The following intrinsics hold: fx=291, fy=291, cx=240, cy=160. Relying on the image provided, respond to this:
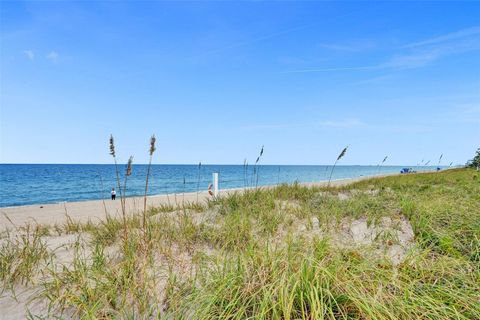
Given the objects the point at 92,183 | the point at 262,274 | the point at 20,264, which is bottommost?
the point at 92,183

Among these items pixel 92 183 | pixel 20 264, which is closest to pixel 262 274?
pixel 20 264

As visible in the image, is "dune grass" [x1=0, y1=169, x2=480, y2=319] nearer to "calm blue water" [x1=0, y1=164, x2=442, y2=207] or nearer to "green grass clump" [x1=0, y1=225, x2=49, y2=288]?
"green grass clump" [x1=0, y1=225, x2=49, y2=288]

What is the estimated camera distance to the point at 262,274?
8.23 feet

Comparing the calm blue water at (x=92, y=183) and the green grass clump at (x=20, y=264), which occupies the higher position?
the green grass clump at (x=20, y=264)

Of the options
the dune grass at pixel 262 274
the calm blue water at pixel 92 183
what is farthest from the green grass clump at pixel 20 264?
the calm blue water at pixel 92 183

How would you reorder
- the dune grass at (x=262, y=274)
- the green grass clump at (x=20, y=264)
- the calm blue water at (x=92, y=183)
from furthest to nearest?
the calm blue water at (x=92, y=183) < the green grass clump at (x=20, y=264) < the dune grass at (x=262, y=274)

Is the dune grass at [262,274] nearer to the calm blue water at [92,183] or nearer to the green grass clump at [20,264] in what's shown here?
the green grass clump at [20,264]

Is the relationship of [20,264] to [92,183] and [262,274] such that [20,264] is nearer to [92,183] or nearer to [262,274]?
[262,274]

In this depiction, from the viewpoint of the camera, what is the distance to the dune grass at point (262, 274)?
2.19 metres

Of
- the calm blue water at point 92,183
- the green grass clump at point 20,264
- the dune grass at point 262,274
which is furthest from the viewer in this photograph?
the calm blue water at point 92,183

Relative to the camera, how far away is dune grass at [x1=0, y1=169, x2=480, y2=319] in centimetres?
219

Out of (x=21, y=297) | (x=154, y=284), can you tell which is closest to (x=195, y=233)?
(x=154, y=284)

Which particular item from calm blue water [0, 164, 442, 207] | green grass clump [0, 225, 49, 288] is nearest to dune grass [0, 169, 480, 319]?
green grass clump [0, 225, 49, 288]

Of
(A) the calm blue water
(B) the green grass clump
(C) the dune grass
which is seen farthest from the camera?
(A) the calm blue water
